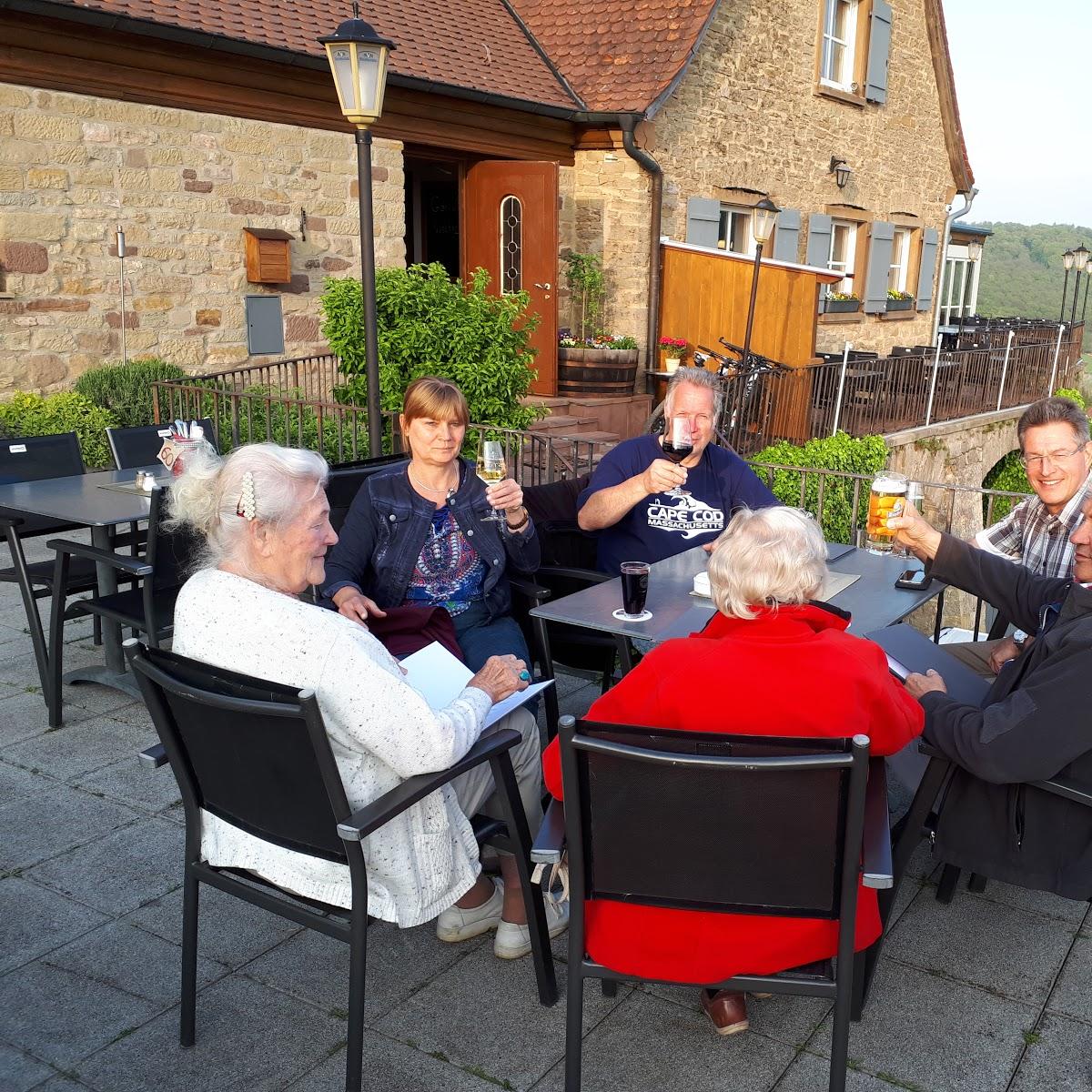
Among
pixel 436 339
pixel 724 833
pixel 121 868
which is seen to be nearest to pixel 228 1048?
pixel 121 868

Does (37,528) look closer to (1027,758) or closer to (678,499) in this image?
(678,499)

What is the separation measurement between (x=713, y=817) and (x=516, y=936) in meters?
0.98

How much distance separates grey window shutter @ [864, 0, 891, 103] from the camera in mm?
15273

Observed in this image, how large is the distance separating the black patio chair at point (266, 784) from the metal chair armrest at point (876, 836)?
0.73m

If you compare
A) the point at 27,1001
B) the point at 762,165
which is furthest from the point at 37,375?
the point at 762,165

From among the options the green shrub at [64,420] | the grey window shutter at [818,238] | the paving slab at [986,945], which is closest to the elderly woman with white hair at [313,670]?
the paving slab at [986,945]

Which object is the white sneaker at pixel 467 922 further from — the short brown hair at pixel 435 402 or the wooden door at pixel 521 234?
the wooden door at pixel 521 234

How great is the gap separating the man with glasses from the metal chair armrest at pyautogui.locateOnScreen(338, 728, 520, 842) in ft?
5.72

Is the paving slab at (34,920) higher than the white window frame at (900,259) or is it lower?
lower

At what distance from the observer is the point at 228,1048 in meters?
2.24

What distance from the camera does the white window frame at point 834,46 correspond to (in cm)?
1472

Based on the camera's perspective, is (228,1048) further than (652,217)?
No

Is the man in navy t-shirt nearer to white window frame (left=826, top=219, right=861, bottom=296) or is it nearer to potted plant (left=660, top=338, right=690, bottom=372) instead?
potted plant (left=660, top=338, right=690, bottom=372)

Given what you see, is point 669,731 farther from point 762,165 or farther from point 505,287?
point 762,165
